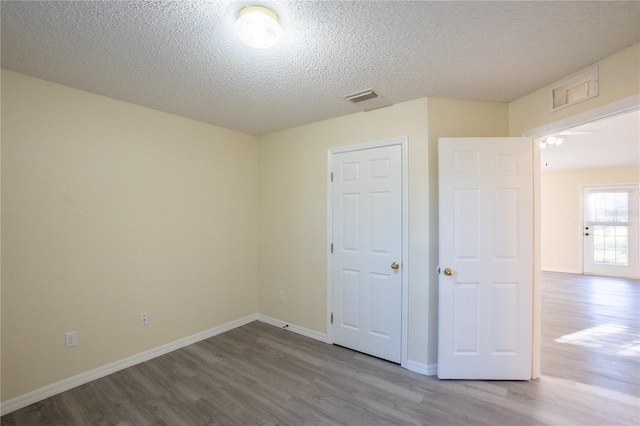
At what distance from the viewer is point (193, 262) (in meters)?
3.11

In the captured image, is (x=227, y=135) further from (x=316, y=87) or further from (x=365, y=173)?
(x=365, y=173)

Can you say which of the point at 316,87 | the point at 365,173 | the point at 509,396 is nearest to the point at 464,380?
the point at 509,396

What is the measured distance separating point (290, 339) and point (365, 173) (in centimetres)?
207

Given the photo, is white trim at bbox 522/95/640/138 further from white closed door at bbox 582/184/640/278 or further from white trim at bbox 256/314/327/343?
white closed door at bbox 582/184/640/278

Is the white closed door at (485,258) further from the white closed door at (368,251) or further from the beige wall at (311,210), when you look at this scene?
the white closed door at (368,251)

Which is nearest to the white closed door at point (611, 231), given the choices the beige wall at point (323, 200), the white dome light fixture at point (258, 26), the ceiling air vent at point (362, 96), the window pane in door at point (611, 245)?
the window pane in door at point (611, 245)

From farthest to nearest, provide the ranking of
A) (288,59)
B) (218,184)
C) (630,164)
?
(630,164) < (218,184) < (288,59)

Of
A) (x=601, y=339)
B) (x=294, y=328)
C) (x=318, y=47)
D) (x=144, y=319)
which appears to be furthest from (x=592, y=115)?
(x=144, y=319)

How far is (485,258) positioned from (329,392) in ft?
5.60

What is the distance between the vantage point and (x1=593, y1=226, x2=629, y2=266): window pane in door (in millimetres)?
5941

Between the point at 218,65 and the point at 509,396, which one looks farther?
the point at 509,396

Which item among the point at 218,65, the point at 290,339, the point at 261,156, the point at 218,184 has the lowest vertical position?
the point at 290,339

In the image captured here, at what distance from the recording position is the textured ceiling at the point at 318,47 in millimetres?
1432

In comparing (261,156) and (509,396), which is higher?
(261,156)
